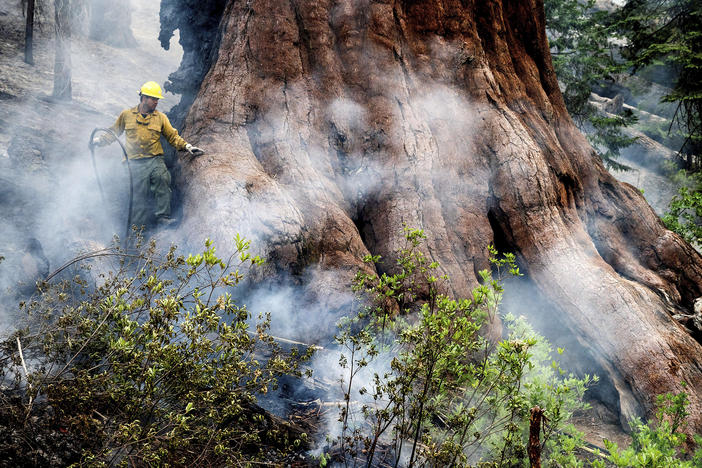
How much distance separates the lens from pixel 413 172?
5.59 metres

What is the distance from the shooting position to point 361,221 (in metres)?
5.55

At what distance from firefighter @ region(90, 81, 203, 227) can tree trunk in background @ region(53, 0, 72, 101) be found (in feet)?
25.5

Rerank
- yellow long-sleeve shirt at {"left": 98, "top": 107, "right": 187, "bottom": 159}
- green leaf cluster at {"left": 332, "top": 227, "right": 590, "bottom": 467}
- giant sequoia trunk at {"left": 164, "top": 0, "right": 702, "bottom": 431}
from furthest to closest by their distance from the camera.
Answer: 1. yellow long-sleeve shirt at {"left": 98, "top": 107, "right": 187, "bottom": 159}
2. giant sequoia trunk at {"left": 164, "top": 0, "right": 702, "bottom": 431}
3. green leaf cluster at {"left": 332, "top": 227, "right": 590, "bottom": 467}

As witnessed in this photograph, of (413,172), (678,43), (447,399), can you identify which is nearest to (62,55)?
(413,172)

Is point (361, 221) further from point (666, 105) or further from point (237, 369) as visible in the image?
point (666, 105)

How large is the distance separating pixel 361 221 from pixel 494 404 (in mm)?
2802

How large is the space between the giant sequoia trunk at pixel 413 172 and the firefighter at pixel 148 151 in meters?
0.31

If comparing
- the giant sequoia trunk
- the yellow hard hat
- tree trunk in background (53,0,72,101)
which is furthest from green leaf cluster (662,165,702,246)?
tree trunk in background (53,0,72,101)

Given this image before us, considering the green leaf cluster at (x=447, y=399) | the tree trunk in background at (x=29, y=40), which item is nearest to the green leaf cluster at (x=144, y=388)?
the green leaf cluster at (x=447, y=399)

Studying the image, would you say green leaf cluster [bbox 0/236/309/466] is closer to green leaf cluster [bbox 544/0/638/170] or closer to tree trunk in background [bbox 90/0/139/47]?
green leaf cluster [bbox 544/0/638/170]

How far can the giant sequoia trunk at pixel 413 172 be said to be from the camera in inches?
188

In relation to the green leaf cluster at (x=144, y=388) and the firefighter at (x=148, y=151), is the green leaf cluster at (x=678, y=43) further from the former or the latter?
the green leaf cluster at (x=144, y=388)

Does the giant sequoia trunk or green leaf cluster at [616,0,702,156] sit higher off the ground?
green leaf cluster at [616,0,702,156]

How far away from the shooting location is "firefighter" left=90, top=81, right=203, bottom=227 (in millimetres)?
5074
